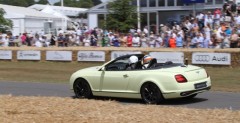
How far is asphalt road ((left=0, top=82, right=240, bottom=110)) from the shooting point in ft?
39.2

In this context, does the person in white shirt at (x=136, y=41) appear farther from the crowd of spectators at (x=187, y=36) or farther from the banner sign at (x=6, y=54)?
the banner sign at (x=6, y=54)

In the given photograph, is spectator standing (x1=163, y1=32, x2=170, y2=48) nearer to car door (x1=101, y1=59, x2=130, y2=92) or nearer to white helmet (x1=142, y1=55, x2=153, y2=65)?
car door (x1=101, y1=59, x2=130, y2=92)

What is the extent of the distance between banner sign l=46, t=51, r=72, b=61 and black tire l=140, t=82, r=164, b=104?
1488 cm

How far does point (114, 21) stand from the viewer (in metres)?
32.3

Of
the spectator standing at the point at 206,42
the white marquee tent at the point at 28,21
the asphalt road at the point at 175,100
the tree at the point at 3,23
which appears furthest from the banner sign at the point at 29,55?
the white marquee tent at the point at 28,21

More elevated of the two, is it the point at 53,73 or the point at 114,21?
the point at 114,21

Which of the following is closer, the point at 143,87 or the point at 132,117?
the point at 132,117

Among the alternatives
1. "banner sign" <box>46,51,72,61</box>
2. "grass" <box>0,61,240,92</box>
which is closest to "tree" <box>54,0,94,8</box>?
"grass" <box>0,61,240,92</box>

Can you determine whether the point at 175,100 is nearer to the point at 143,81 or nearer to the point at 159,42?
the point at 143,81

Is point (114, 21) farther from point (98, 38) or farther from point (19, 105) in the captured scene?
point (19, 105)

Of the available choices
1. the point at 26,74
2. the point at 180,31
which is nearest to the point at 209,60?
the point at 180,31

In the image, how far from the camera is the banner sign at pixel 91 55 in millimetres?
25123

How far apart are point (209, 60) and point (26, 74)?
9214 millimetres

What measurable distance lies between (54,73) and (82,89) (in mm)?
9724
